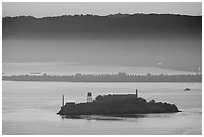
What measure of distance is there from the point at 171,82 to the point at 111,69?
16.3 inches

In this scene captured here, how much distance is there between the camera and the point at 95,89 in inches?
131

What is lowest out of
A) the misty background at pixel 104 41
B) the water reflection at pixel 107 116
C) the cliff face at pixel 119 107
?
the water reflection at pixel 107 116

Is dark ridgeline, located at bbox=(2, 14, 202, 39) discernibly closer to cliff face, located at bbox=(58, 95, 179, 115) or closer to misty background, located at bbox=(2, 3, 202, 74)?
misty background, located at bbox=(2, 3, 202, 74)

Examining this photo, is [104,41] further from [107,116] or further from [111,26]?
[107,116]

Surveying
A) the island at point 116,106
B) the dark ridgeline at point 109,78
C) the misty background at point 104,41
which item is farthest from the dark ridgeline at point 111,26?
the island at point 116,106

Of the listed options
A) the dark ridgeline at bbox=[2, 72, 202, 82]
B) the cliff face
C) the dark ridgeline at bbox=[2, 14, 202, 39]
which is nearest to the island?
the cliff face

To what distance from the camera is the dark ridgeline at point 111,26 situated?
3.34 metres

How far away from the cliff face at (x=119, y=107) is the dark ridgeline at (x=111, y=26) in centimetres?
45

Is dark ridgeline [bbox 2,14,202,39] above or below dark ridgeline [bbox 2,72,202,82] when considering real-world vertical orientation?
above

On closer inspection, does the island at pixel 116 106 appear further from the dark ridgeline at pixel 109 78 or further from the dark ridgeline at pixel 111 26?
the dark ridgeline at pixel 111 26

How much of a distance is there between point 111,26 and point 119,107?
1.83 ft

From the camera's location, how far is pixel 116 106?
3.29m

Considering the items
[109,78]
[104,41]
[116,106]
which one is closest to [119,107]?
[116,106]

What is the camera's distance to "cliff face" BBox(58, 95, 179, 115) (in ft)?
10.8
